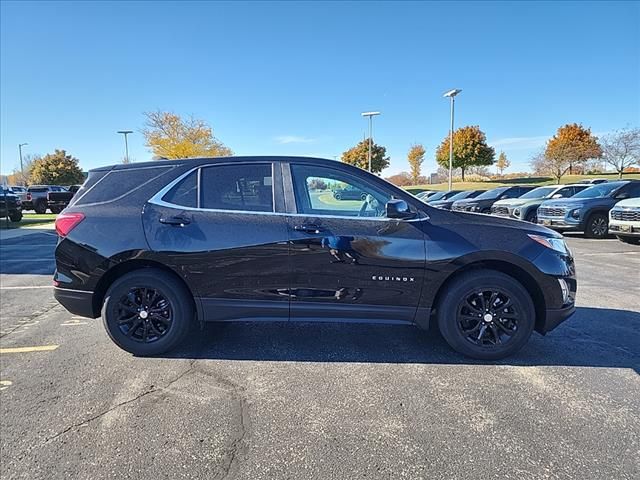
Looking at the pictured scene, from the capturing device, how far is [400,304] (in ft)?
10.6

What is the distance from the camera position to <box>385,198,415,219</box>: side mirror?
309 cm

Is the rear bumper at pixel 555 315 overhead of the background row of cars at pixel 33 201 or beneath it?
beneath

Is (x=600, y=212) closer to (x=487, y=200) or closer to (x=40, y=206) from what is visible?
(x=487, y=200)

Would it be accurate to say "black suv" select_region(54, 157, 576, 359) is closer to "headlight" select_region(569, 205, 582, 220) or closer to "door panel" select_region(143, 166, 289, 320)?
"door panel" select_region(143, 166, 289, 320)

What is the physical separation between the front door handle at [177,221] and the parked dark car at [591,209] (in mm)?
11607

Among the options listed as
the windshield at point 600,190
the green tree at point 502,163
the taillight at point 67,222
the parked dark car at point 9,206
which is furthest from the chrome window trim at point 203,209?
the green tree at point 502,163

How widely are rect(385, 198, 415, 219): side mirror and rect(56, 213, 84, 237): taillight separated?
2736 mm

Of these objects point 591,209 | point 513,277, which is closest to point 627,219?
point 591,209

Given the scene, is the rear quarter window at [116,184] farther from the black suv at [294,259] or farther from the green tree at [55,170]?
the green tree at [55,170]

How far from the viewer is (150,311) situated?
3371mm

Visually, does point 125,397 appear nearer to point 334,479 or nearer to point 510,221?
point 334,479

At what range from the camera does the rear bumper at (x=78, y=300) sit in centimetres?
337

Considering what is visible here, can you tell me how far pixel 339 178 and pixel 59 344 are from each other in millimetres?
3263

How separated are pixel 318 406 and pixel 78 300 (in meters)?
2.40
